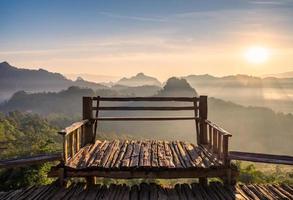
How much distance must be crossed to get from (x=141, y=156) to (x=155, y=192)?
1454 millimetres

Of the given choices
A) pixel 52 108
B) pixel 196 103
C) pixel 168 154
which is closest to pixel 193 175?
pixel 168 154

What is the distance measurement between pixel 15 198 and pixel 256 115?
171 m

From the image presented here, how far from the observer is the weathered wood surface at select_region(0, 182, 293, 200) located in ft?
29.3

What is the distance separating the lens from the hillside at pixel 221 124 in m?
140

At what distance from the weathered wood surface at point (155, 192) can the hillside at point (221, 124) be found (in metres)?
114

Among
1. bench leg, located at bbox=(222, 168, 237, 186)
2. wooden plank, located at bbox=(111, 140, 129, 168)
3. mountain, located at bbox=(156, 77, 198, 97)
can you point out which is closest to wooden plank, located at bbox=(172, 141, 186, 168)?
bench leg, located at bbox=(222, 168, 237, 186)

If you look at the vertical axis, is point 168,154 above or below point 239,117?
above

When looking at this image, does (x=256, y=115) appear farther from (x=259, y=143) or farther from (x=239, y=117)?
(x=259, y=143)

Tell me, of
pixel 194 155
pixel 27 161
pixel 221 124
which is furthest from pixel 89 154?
pixel 221 124

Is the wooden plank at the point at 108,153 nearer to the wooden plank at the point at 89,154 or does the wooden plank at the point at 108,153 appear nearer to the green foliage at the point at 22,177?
the wooden plank at the point at 89,154

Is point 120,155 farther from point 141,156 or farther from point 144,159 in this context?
point 144,159

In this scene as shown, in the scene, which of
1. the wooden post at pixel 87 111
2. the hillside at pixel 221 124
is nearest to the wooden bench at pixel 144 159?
the wooden post at pixel 87 111

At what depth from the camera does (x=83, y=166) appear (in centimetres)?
945

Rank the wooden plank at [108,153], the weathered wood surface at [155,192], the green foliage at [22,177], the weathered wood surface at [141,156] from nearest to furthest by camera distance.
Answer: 1. the weathered wood surface at [155,192]
2. the weathered wood surface at [141,156]
3. the wooden plank at [108,153]
4. the green foliage at [22,177]
